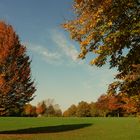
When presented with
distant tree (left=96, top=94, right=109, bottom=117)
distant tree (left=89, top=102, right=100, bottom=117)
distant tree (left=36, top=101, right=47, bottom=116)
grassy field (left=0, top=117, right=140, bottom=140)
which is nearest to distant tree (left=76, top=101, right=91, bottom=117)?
distant tree (left=89, top=102, right=100, bottom=117)

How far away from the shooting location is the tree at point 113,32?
18.5m

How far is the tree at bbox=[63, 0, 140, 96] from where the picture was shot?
18469mm

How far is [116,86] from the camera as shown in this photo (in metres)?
19.7

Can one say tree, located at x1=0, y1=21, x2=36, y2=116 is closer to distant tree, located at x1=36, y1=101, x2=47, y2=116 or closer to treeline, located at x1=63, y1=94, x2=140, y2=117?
treeline, located at x1=63, y1=94, x2=140, y2=117

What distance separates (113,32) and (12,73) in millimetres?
23896

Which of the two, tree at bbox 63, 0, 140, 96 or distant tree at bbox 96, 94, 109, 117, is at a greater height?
distant tree at bbox 96, 94, 109, 117

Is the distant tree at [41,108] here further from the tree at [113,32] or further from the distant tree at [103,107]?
the tree at [113,32]

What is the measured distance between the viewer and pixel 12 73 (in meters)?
41.4

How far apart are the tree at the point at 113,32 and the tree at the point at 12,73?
21.9m

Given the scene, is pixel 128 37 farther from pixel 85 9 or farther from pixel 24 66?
pixel 24 66

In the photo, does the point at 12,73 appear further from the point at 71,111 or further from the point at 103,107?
the point at 71,111

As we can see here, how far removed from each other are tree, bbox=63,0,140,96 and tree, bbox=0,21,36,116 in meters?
21.9

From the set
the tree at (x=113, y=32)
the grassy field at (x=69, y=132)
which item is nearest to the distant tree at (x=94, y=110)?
the grassy field at (x=69, y=132)

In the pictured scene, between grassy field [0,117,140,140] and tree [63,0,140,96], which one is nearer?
tree [63,0,140,96]
